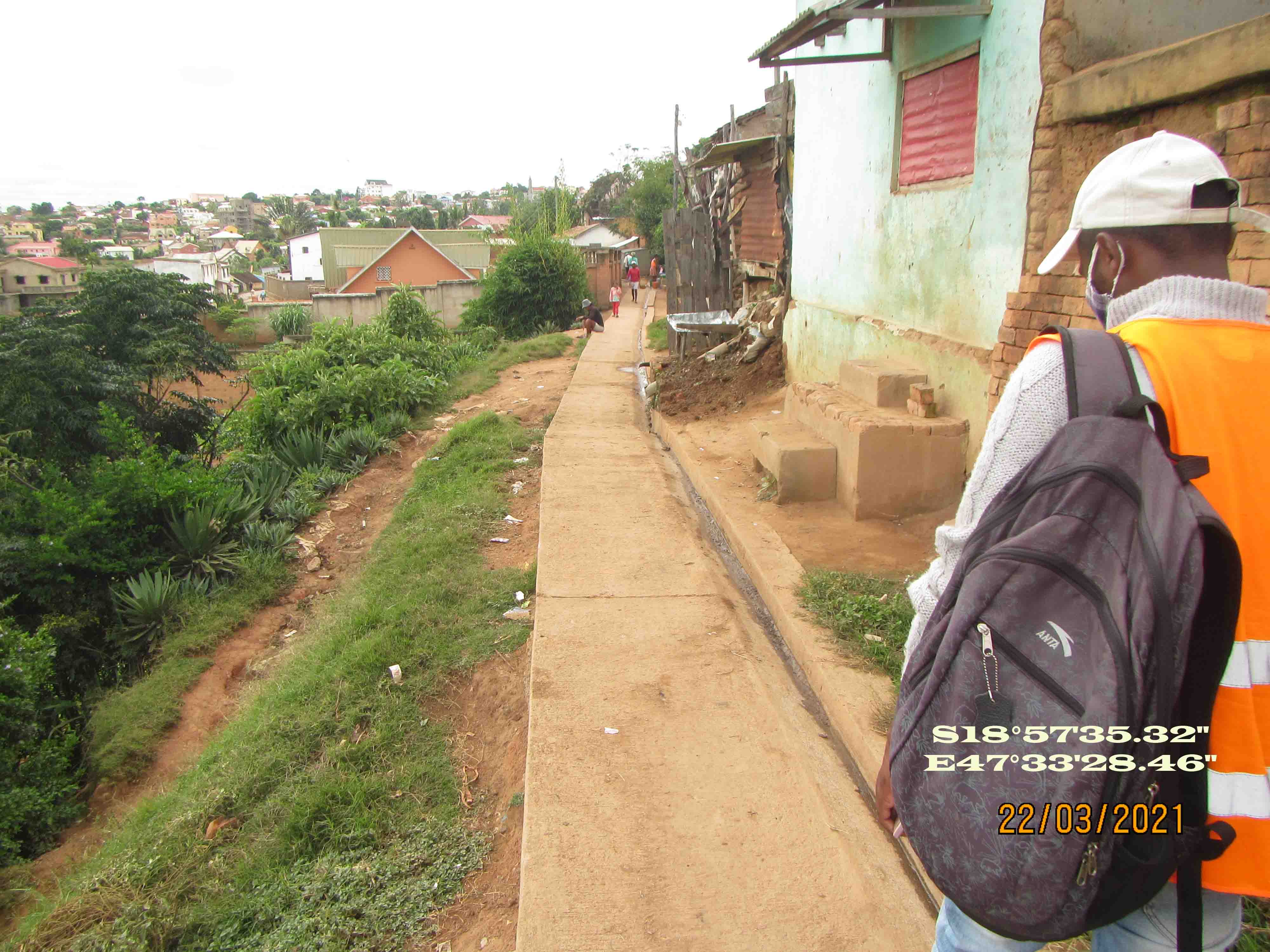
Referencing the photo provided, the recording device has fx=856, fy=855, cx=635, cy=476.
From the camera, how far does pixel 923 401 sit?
17.2 ft

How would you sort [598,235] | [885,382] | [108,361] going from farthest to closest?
[598,235]
[108,361]
[885,382]

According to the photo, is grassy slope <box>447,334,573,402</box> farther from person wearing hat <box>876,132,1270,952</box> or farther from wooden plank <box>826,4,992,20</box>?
person wearing hat <box>876,132,1270,952</box>

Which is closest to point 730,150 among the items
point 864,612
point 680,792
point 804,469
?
point 804,469

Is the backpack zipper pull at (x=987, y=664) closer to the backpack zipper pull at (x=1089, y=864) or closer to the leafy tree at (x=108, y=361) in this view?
the backpack zipper pull at (x=1089, y=864)

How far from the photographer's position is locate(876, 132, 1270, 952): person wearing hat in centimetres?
117

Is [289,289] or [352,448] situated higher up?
[289,289]

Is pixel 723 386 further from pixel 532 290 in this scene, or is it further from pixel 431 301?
pixel 431 301

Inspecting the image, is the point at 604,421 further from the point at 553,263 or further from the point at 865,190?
the point at 553,263

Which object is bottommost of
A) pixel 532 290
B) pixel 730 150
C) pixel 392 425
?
pixel 392 425

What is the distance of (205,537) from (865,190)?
20.2 ft

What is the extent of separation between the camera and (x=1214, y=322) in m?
1.26

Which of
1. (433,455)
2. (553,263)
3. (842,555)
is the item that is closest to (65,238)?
(553,263)

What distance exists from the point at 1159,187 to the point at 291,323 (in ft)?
117

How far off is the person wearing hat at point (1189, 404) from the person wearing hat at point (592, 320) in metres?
15.5
